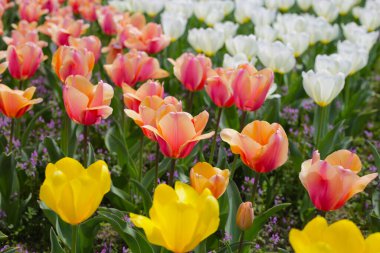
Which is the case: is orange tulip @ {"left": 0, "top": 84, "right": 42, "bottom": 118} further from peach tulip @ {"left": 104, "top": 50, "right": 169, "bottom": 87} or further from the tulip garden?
peach tulip @ {"left": 104, "top": 50, "right": 169, "bottom": 87}

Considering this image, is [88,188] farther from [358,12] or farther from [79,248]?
[358,12]

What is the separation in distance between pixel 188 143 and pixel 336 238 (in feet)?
2.41

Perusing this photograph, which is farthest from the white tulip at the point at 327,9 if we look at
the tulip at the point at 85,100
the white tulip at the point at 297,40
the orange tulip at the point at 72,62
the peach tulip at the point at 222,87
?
the tulip at the point at 85,100

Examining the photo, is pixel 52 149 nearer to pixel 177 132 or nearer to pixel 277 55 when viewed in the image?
pixel 177 132

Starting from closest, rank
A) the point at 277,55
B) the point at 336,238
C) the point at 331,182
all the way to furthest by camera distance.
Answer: the point at 336,238 < the point at 331,182 < the point at 277,55

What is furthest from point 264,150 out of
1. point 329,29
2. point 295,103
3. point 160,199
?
point 329,29

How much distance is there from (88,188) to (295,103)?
101 inches

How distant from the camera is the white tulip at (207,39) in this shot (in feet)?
13.7

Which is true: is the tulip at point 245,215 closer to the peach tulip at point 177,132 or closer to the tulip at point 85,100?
the peach tulip at point 177,132

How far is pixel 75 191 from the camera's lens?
70.1 inches

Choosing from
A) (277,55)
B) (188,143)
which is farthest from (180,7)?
(188,143)

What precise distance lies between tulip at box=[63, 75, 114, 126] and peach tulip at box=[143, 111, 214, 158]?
350mm

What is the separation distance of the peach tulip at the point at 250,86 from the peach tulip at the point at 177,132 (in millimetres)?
490

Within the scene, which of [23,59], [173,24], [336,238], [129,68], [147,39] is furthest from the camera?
[173,24]
